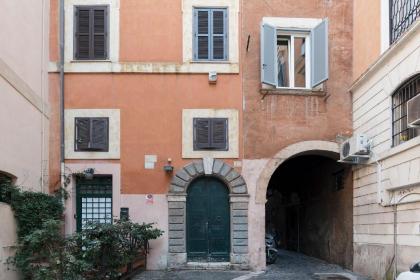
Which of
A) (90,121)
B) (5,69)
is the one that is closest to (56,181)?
(90,121)

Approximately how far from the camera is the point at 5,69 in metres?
11.2

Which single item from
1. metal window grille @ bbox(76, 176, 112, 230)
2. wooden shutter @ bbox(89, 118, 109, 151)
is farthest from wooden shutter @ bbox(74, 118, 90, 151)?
metal window grille @ bbox(76, 176, 112, 230)

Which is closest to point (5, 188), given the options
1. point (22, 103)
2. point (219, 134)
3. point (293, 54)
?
point (22, 103)

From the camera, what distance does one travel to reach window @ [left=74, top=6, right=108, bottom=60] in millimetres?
14055

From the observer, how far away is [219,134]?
13961 mm

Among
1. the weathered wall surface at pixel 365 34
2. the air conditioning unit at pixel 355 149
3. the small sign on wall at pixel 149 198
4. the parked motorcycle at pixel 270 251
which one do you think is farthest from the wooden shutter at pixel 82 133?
the weathered wall surface at pixel 365 34

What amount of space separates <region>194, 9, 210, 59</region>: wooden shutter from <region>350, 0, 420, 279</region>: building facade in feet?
11.8

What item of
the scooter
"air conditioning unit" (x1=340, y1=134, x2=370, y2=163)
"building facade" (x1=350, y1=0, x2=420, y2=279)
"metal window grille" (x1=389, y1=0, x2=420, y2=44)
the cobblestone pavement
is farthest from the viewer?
the cobblestone pavement

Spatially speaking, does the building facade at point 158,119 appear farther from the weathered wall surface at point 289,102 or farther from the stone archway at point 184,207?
the weathered wall surface at point 289,102

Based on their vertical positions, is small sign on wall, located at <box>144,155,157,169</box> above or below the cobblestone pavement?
above

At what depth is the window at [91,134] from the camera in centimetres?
1381

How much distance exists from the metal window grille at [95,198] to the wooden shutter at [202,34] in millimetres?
3781

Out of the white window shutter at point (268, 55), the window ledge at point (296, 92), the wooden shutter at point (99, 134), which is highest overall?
the white window shutter at point (268, 55)

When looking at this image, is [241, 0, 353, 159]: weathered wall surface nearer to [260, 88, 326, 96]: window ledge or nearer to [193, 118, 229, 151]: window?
[260, 88, 326, 96]: window ledge
